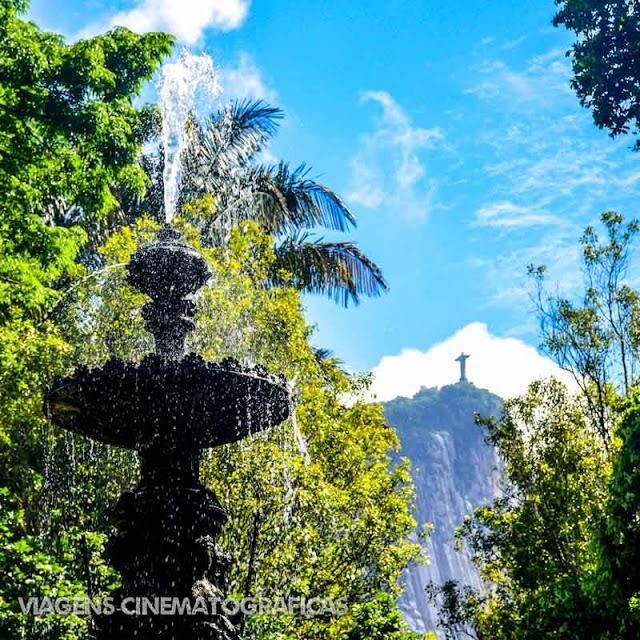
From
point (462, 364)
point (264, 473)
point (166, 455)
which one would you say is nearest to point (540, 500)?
point (264, 473)

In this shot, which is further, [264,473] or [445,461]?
[445,461]

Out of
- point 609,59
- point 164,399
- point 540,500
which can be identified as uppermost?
point 609,59

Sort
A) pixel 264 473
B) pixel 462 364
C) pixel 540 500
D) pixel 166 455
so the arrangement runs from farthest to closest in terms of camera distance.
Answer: pixel 462 364
pixel 540 500
pixel 264 473
pixel 166 455

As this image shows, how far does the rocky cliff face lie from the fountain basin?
125 meters

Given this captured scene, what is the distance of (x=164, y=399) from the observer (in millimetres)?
4730

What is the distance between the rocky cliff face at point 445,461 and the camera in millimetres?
133750

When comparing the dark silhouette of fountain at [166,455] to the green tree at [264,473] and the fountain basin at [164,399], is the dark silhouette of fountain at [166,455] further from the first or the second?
the green tree at [264,473]

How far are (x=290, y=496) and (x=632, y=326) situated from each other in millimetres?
8112

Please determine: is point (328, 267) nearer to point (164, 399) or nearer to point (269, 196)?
point (269, 196)

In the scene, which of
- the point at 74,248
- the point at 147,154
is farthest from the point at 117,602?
the point at 147,154

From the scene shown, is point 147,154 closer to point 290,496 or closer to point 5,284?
point 5,284

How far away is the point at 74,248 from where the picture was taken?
10562 mm

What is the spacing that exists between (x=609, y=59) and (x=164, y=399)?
7734 millimetres

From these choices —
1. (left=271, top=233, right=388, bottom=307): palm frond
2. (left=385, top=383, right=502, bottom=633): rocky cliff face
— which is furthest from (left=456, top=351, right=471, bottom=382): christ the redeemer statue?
(left=271, top=233, right=388, bottom=307): palm frond
